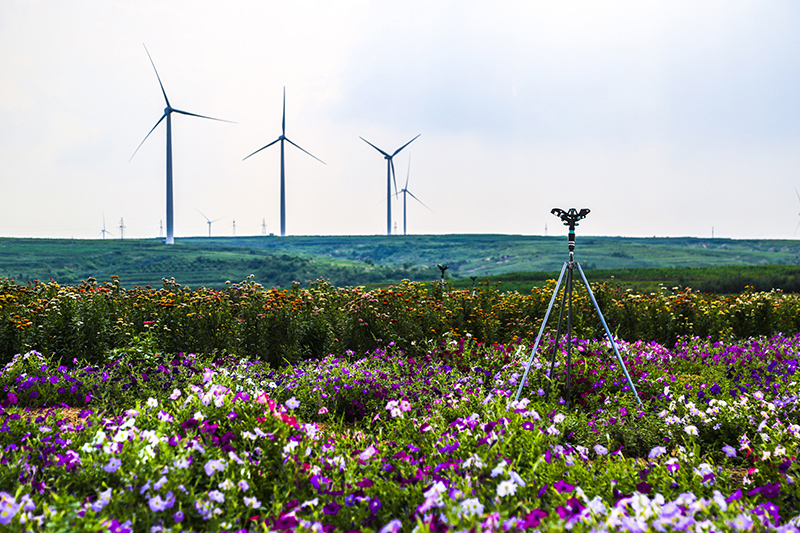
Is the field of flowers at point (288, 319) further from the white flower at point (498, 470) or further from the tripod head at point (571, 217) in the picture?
the white flower at point (498, 470)

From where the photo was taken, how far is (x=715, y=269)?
29.0 metres

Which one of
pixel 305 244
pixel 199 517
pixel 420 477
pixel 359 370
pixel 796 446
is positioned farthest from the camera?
pixel 305 244

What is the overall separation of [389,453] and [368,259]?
61.2 meters

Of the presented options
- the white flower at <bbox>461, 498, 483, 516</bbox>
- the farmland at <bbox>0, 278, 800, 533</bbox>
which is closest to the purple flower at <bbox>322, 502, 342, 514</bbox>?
the farmland at <bbox>0, 278, 800, 533</bbox>

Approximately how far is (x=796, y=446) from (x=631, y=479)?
1.82 meters

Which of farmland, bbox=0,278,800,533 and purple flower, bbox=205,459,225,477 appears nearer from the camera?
farmland, bbox=0,278,800,533

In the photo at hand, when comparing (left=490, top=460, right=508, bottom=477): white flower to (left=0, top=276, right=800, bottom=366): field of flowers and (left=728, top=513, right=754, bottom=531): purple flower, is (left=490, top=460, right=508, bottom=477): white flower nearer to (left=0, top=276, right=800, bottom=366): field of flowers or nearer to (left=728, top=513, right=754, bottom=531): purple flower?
(left=728, top=513, right=754, bottom=531): purple flower

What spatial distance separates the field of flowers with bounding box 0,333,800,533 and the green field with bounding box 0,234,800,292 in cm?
2010

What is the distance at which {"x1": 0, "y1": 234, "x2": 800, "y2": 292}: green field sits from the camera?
45.6 metres

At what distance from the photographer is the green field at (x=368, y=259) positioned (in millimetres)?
45625

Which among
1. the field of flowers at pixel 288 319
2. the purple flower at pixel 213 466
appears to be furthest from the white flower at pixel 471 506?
the field of flowers at pixel 288 319

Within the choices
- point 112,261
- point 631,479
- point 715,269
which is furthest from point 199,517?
point 112,261

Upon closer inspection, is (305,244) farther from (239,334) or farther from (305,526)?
(305,526)

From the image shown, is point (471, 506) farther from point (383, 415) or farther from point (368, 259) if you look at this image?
point (368, 259)
